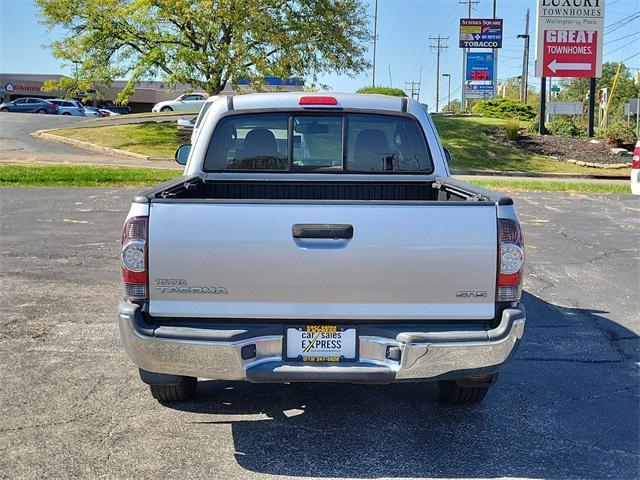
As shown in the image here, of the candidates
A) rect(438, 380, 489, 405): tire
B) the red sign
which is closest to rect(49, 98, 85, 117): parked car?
the red sign

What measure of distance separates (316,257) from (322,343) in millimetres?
482

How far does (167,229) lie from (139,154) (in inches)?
932

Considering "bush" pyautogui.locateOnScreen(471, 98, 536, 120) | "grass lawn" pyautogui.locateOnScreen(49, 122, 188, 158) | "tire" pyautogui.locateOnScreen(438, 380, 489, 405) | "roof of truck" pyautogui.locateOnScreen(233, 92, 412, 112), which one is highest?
"bush" pyautogui.locateOnScreen(471, 98, 536, 120)

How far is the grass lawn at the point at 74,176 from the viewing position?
17141 mm

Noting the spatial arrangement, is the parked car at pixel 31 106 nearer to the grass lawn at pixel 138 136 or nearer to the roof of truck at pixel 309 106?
the grass lawn at pixel 138 136

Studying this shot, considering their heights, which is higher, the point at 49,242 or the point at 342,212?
the point at 342,212

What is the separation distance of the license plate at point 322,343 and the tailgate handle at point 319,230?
1.66ft

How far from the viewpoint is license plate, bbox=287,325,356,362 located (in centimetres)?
393

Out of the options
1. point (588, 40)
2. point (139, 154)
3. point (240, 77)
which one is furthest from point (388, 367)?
point (588, 40)

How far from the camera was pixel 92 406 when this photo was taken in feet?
15.4

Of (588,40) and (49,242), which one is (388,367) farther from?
(588,40)

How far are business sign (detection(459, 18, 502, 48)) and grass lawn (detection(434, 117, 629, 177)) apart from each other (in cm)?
2284

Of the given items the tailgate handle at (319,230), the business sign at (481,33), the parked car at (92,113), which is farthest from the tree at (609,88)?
the tailgate handle at (319,230)

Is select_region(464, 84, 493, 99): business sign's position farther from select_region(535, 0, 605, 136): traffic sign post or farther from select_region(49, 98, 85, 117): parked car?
select_region(49, 98, 85, 117): parked car
